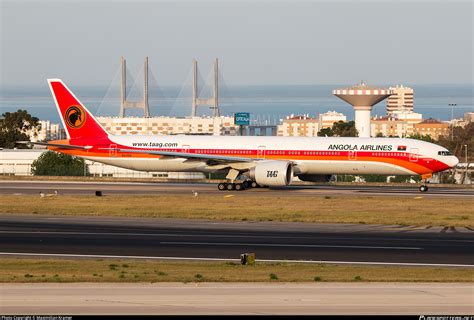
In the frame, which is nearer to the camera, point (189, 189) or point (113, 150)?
point (189, 189)

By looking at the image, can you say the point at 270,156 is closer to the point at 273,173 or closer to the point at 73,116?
the point at 273,173

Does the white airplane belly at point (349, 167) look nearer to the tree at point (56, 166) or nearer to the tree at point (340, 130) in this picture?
the tree at point (56, 166)

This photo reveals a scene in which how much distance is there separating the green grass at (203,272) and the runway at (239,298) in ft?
4.24

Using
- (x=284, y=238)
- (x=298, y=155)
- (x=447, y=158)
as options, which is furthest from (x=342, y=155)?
(x=284, y=238)

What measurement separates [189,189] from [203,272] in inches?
1570

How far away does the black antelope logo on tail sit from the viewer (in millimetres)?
72375

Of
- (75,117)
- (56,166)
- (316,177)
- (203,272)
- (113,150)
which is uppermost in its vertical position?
(75,117)

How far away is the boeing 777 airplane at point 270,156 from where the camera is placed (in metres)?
66.1

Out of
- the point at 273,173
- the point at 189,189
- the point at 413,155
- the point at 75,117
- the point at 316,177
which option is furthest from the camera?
the point at 75,117

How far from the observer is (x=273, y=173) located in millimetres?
63938

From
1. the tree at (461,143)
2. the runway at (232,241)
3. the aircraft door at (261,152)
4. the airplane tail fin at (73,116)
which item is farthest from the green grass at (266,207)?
the tree at (461,143)

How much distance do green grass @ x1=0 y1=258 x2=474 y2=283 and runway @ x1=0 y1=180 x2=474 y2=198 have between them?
105ft

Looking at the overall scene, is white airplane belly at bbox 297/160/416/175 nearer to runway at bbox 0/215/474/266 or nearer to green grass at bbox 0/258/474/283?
runway at bbox 0/215/474/266

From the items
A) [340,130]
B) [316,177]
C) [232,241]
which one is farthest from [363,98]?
[232,241]
